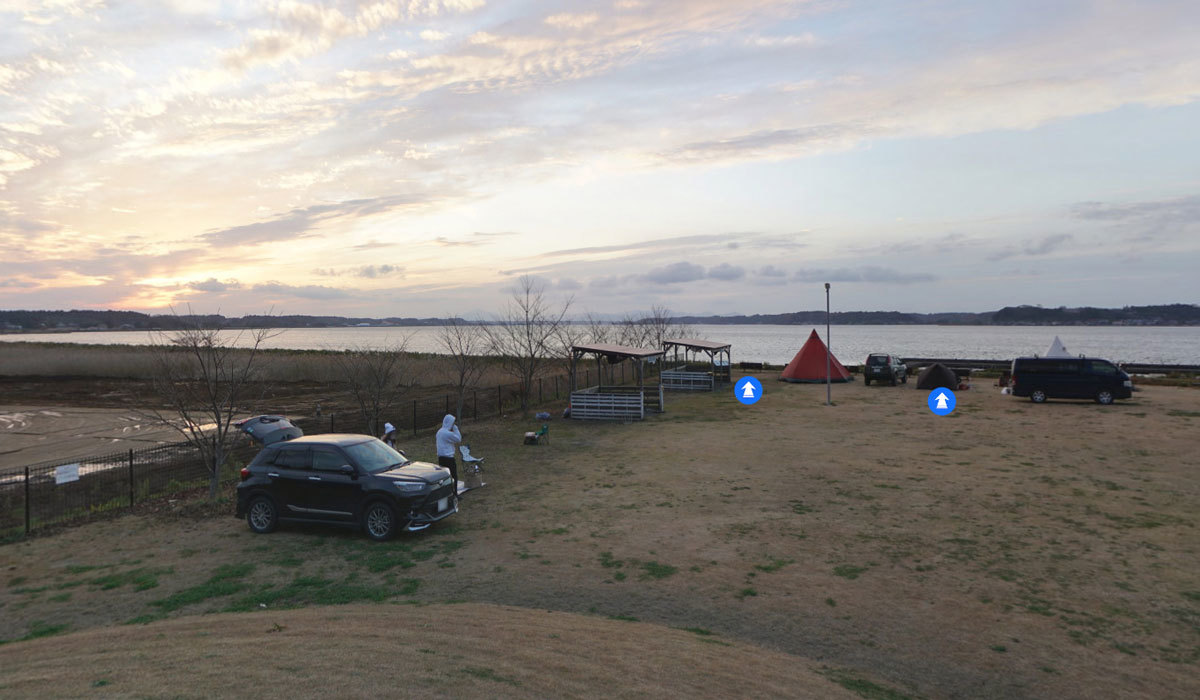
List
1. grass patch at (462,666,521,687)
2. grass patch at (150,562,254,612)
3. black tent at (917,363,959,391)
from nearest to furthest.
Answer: grass patch at (462,666,521,687), grass patch at (150,562,254,612), black tent at (917,363,959,391)

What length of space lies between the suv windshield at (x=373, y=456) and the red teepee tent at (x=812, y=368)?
31.3 meters

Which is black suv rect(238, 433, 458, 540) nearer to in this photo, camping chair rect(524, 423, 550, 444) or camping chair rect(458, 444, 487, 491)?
camping chair rect(458, 444, 487, 491)

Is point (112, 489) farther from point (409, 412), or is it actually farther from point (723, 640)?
point (723, 640)

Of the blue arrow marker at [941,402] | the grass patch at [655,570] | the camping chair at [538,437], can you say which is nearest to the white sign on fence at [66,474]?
the camping chair at [538,437]

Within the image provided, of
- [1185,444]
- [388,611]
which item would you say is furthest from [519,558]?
[1185,444]

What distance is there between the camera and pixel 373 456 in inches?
455

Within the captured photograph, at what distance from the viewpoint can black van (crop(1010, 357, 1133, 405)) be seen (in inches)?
1077

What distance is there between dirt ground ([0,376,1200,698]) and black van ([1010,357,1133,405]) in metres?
12.0

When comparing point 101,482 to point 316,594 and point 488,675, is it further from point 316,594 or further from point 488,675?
point 488,675

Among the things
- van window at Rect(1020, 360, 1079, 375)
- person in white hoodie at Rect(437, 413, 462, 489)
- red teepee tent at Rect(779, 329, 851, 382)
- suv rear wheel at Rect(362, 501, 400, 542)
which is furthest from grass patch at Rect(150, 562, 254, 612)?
red teepee tent at Rect(779, 329, 851, 382)

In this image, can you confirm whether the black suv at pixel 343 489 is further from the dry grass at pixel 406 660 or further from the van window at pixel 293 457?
the dry grass at pixel 406 660

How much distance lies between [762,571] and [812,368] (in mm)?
31853

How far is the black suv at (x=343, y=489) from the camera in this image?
10.9 metres

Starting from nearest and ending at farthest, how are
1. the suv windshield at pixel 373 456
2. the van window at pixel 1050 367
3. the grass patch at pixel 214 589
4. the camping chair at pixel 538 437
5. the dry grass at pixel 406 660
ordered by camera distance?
the dry grass at pixel 406 660
the grass patch at pixel 214 589
the suv windshield at pixel 373 456
the camping chair at pixel 538 437
the van window at pixel 1050 367
